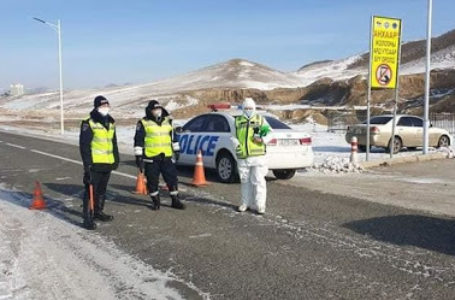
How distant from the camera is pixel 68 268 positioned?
20.0 feet

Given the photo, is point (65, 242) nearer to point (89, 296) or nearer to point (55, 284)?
point (55, 284)

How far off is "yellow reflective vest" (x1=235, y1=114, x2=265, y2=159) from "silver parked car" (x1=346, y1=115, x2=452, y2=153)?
39.4ft

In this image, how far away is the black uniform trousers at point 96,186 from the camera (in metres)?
8.15

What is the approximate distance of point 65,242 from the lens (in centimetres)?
723

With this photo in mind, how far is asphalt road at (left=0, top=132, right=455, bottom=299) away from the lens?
17.8 ft

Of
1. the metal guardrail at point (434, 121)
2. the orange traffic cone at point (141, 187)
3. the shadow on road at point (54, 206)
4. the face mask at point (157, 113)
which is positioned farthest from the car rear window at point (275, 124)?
the metal guardrail at point (434, 121)

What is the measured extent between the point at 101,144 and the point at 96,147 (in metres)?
0.08

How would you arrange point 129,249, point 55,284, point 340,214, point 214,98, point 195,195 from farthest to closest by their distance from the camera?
point 214,98
point 195,195
point 340,214
point 129,249
point 55,284

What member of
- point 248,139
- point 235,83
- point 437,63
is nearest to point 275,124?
point 248,139

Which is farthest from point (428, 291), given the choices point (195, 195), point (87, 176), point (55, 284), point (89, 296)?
point (195, 195)

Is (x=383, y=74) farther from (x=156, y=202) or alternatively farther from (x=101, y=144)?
(x=101, y=144)

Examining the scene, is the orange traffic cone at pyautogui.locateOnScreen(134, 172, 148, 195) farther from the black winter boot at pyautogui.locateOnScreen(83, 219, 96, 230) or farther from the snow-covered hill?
the snow-covered hill

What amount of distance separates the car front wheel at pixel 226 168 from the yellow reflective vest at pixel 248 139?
3011 mm

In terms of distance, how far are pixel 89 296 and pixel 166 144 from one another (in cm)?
410
